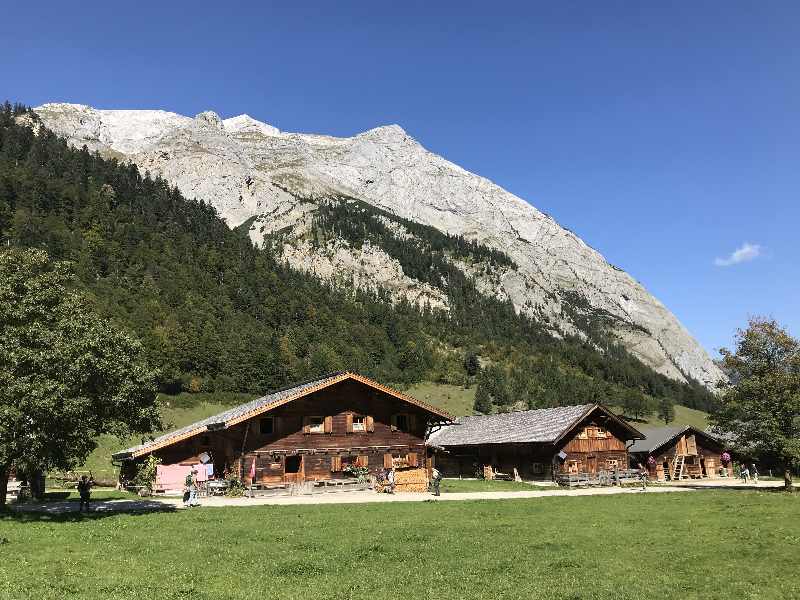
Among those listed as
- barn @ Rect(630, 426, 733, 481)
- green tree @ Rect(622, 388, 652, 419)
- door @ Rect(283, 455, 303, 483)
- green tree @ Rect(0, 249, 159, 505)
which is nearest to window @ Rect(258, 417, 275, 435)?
door @ Rect(283, 455, 303, 483)

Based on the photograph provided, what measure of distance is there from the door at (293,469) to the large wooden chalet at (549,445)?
40.2 ft

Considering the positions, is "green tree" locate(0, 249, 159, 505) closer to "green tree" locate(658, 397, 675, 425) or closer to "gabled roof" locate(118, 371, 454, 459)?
"gabled roof" locate(118, 371, 454, 459)

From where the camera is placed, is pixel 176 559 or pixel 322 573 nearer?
pixel 322 573

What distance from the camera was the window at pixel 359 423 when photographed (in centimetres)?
4478

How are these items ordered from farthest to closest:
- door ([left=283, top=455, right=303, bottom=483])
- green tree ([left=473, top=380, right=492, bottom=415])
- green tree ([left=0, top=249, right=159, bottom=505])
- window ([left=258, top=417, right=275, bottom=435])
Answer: green tree ([left=473, top=380, right=492, bottom=415]) < window ([left=258, top=417, right=275, bottom=435]) < door ([left=283, top=455, right=303, bottom=483]) < green tree ([left=0, top=249, right=159, bottom=505])

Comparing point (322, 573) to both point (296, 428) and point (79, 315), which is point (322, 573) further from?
point (296, 428)

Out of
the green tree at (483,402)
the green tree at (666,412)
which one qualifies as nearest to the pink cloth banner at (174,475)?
the green tree at (483,402)

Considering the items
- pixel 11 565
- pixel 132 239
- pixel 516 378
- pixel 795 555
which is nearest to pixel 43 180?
pixel 132 239

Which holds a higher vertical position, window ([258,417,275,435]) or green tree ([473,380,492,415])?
green tree ([473,380,492,415])

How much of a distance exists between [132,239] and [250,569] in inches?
6510

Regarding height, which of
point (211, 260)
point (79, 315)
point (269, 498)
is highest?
point (211, 260)

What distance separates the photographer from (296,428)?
141 ft

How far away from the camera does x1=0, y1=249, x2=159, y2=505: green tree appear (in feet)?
74.9

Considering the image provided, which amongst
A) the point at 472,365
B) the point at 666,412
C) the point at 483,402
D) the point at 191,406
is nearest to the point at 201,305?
the point at 191,406
